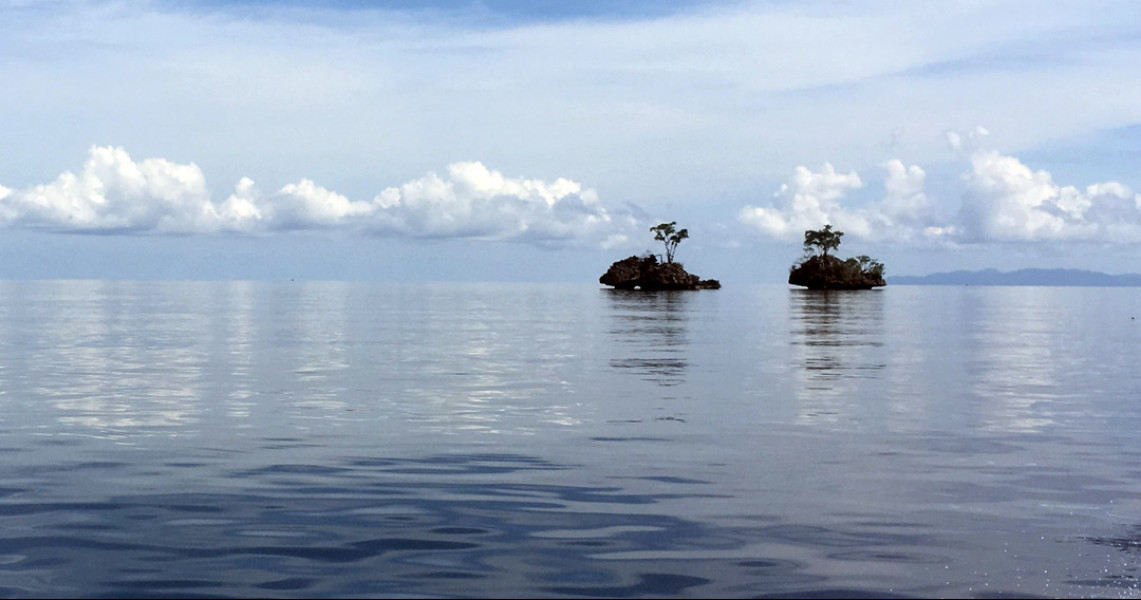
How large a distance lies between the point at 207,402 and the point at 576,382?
1354cm

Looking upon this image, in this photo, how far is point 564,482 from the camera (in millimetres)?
18797

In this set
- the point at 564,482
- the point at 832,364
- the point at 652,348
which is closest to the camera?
the point at 564,482

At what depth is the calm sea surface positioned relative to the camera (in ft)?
41.9

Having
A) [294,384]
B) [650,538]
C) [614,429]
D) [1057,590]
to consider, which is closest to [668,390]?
[614,429]

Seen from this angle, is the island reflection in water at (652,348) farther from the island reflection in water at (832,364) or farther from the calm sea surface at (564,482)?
the island reflection in water at (832,364)

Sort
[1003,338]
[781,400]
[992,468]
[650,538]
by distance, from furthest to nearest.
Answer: [1003,338]
[781,400]
[992,468]
[650,538]

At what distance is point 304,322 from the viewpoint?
8944cm

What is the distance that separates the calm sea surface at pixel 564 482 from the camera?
12.8 metres

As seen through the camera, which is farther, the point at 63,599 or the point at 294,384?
the point at 294,384

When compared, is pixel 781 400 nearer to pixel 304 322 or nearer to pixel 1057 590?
pixel 1057 590

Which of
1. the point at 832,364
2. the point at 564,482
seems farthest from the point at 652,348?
the point at 564,482

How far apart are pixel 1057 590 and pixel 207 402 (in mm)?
25270

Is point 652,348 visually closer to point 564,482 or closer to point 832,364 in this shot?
point 832,364

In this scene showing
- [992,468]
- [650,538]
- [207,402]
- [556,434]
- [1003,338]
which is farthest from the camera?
[1003,338]
